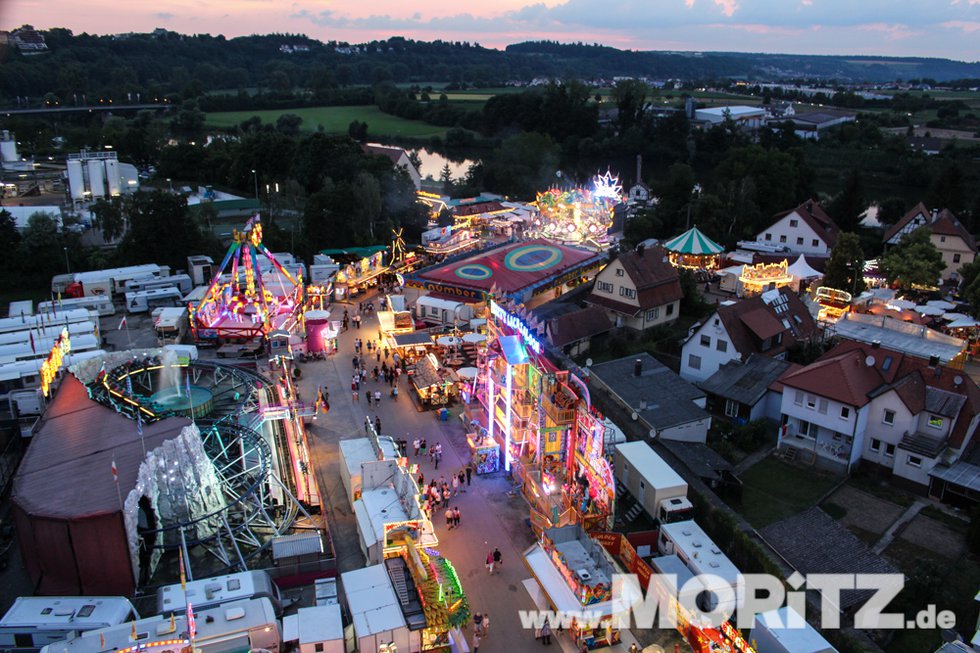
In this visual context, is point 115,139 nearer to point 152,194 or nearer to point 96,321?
point 152,194

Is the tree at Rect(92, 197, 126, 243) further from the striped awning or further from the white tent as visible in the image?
the white tent

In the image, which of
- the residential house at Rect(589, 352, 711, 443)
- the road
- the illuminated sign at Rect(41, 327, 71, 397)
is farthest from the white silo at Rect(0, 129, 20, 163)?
the residential house at Rect(589, 352, 711, 443)

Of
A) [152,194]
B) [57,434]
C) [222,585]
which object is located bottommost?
[222,585]

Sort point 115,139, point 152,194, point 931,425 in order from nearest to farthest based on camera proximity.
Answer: point 931,425, point 152,194, point 115,139

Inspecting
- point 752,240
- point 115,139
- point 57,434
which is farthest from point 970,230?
point 115,139

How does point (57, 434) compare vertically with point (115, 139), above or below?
below

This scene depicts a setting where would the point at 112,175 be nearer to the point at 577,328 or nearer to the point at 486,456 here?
the point at 577,328

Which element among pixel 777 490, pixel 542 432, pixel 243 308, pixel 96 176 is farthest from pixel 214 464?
pixel 96 176
